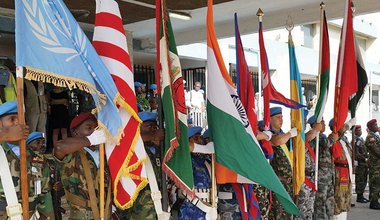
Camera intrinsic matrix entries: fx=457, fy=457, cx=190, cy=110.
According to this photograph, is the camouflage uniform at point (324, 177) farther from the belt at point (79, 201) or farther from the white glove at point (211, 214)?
the belt at point (79, 201)

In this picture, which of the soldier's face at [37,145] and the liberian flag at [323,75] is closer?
the soldier's face at [37,145]

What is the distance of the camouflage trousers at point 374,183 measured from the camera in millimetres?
8469

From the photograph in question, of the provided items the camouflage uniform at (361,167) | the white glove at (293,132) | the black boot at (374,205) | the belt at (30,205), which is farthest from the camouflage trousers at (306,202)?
the camouflage uniform at (361,167)

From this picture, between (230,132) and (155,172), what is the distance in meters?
0.72

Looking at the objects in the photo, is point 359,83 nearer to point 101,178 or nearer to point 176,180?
point 176,180

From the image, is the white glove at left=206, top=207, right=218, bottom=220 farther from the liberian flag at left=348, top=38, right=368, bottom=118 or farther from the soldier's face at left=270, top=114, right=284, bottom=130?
the liberian flag at left=348, top=38, right=368, bottom=118

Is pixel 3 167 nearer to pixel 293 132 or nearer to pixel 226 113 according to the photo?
pixel 226 113

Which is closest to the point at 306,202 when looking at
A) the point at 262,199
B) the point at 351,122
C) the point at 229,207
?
the point at 262,199

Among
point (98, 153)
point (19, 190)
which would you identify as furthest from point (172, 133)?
point (19, 190)

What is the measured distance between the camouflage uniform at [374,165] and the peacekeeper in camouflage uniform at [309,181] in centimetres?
367

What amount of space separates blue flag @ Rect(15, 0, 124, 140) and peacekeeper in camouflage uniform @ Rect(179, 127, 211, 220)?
985mm

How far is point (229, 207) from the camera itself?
4273mm

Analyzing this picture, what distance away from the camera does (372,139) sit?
8734 millimetres

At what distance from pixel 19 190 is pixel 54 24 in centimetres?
109
